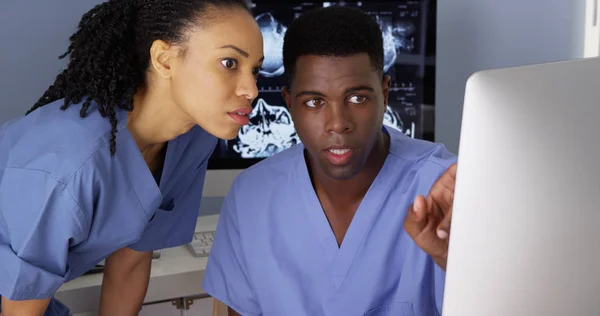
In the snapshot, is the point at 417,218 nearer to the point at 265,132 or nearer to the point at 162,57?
the point at 162,57

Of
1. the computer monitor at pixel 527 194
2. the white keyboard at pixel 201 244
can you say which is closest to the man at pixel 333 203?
the white keyboard at pixel 201 244

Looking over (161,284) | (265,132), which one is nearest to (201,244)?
(161,284)

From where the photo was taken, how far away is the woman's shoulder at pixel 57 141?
990 mm

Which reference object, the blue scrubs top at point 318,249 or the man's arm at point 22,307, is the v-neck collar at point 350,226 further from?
the man's arm at point 22,307

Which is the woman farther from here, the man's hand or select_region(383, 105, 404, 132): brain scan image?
select_region(383, 105, 404, 132): brain scan image

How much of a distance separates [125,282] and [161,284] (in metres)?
0.09

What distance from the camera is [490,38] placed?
204 centimetres

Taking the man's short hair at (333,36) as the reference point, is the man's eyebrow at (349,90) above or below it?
below

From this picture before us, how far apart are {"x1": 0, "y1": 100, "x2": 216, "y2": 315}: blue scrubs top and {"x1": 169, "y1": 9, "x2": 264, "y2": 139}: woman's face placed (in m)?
0.14

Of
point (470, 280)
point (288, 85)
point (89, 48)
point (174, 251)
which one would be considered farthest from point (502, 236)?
point (174, 251)

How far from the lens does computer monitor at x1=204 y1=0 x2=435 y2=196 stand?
154 cm

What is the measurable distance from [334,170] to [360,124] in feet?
0.29

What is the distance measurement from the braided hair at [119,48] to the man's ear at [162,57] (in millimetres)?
13

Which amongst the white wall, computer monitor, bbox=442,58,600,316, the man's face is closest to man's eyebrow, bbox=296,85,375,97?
the man's face
